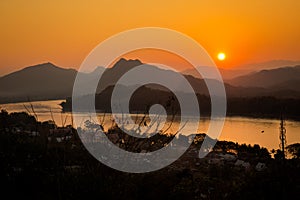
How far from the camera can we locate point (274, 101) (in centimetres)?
2200

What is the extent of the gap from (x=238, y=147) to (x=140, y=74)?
261 inches

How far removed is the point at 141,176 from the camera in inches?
91.4

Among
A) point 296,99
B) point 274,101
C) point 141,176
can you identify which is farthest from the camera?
point 274,101

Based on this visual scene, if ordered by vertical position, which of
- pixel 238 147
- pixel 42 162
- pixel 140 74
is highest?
pixel 140 74

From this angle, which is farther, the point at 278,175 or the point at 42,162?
the point at 278,175

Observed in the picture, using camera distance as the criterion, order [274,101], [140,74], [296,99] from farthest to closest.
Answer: [274,101] < [296,99] < [140,74]

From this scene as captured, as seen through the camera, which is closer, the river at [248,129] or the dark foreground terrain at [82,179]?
the dark foreground terrain at [82,179]

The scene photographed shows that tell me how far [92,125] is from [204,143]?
8.63m

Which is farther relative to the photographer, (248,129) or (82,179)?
(248,129)

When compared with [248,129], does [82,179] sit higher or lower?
higher

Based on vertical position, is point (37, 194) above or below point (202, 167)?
above

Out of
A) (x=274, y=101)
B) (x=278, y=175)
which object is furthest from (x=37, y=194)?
(x=274, y=101)

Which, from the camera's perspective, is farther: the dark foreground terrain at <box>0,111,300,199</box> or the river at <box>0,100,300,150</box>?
the river at <box>0,100,300,150</box>

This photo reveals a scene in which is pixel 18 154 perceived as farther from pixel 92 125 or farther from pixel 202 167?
pixel 202 167
